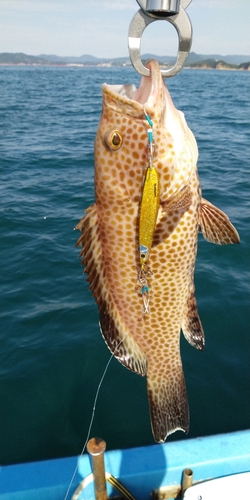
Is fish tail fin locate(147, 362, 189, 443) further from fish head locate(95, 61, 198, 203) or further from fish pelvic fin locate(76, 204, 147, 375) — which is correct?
fish head locate(95, 61, 198, 203)

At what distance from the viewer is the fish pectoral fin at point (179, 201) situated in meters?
2.37

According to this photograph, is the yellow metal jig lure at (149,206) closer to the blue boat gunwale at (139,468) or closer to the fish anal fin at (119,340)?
the fish anal fin at (119,340)

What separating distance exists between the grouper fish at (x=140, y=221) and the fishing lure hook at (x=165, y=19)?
0.92 feet

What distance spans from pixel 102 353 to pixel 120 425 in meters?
1.61

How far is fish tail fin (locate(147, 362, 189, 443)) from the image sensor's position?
2.99 m

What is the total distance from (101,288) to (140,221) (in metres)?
0.55

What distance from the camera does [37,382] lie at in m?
7.06

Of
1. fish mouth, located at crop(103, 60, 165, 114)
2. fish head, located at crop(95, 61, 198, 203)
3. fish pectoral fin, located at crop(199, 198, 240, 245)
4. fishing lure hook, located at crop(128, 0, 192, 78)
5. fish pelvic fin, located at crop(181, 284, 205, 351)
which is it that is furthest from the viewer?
fish pelvic fin, located at crop(181, 284, 205, 351)

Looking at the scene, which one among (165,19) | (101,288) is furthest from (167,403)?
(165,19)

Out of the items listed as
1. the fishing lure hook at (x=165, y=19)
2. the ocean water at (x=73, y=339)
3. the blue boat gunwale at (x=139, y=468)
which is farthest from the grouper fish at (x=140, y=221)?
the ocean water at (x=73, y=339)

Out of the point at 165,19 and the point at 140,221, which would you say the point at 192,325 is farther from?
the point at 165,19

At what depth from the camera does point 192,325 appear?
111 inches

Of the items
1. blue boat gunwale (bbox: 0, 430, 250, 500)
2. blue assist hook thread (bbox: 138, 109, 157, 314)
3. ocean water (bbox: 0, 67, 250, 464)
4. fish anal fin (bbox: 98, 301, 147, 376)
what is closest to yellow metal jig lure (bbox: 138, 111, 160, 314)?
blue assist hook thread (bbox: 138, 109, 157, 314)

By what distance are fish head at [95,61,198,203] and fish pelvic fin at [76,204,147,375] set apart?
0.60 ft
